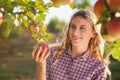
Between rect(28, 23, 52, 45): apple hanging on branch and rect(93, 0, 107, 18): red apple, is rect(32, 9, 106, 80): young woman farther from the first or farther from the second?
rect(93, 0, 107, 18): red apple

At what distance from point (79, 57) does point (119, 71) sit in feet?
20.9

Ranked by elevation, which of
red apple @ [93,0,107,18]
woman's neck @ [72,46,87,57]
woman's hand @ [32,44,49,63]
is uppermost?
red apple @ [93,0,107,18]

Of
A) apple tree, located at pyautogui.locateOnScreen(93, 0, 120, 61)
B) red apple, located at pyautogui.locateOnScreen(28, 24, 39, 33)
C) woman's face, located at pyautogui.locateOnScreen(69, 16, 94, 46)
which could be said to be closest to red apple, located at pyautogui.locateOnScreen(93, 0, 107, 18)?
apple tree, located at pyautogui.locateOnScreen(93, 0, 120, 61)

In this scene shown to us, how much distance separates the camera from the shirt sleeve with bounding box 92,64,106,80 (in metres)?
2.41

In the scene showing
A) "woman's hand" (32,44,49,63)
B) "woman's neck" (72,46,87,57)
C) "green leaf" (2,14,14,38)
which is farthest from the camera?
"woman's neck" (72,46,87,57)

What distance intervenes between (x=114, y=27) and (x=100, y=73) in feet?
5.69

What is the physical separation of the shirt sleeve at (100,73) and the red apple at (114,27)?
1.69m

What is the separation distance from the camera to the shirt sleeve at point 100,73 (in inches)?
94.9

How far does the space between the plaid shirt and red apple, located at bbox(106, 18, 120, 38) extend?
1729mm

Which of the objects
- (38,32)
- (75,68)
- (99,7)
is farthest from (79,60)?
(99,7)

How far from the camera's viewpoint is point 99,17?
29.9 inches

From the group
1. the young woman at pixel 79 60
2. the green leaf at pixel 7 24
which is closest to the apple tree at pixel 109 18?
the green leaf at pixel 7 24

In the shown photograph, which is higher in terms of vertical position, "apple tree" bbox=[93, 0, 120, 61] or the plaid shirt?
"apple tree" bbox=[93, 0, 120, 61]

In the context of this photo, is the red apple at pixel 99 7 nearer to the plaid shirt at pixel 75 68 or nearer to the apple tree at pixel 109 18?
the apple tree at pixel 109 18
